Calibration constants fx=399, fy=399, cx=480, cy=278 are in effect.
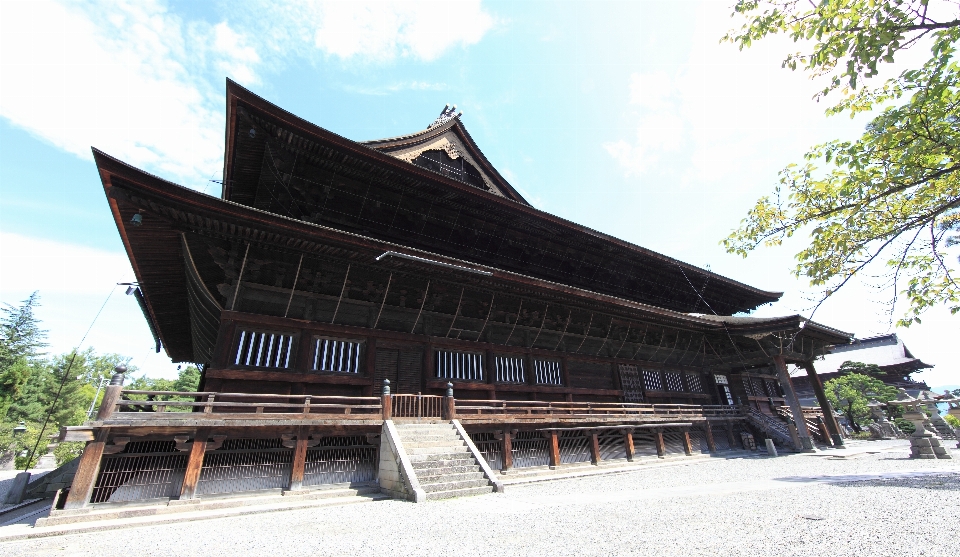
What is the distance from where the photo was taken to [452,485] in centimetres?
777

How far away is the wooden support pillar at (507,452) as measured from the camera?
11.1 m

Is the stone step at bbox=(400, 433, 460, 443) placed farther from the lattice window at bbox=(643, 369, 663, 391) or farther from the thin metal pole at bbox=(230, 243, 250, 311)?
the lattice window at bbox=(643, 369, 663, 391)

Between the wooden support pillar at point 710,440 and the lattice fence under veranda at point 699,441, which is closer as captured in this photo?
the wooden support pillar at point 710,440

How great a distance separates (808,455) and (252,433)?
19929 millimetres

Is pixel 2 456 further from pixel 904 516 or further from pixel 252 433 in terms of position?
pixel 904 516

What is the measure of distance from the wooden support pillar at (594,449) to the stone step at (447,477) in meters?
6.29

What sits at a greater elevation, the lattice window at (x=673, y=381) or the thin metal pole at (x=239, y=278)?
the thin metal pole at (x=239, y=278)

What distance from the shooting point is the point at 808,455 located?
52.6 ft

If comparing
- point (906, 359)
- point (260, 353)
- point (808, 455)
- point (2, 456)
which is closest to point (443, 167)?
point (260, 353)

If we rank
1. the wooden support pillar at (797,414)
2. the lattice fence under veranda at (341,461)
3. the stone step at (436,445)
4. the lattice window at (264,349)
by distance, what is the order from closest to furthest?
the stone step at (436,445), the lattice fence under veranda at (341,461), the lattice window at (264,349), the wooden support pillar at (797,414)

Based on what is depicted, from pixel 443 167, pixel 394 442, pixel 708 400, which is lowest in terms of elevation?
pixel 394 442

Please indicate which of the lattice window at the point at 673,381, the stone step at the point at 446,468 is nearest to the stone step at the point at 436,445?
the stone step at the point at 446,468

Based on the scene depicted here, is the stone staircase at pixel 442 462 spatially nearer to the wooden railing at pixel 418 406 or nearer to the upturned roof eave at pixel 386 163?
the wooden railing at pixel 418 406

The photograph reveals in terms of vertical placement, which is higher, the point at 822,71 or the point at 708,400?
the point at 822,71
